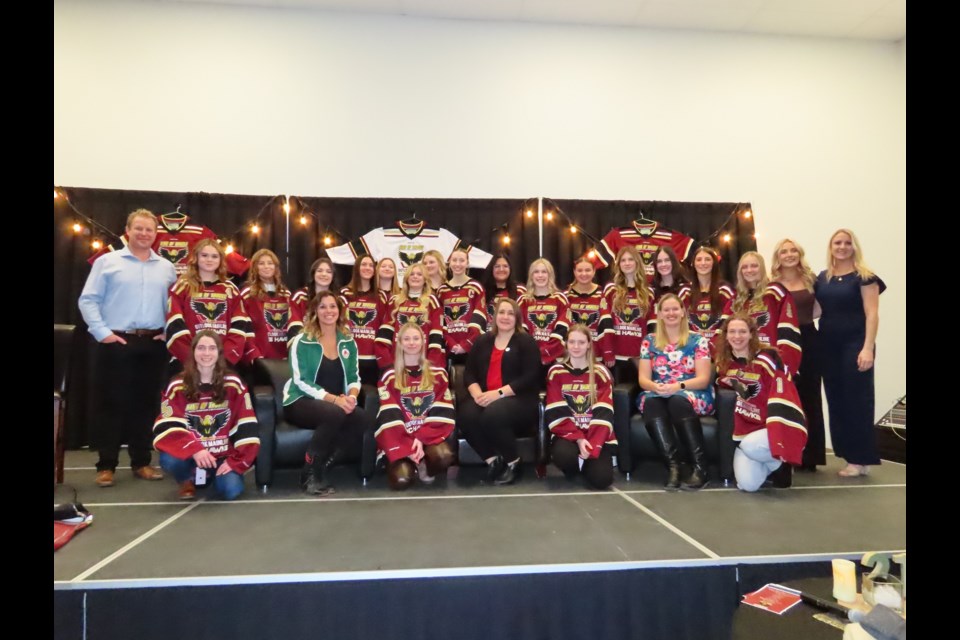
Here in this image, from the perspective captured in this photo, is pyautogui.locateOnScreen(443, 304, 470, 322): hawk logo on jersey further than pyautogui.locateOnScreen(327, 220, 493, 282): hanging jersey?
No

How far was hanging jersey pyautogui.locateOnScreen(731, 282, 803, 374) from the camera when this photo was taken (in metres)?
3.24

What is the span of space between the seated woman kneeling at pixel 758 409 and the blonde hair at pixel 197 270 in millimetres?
3317

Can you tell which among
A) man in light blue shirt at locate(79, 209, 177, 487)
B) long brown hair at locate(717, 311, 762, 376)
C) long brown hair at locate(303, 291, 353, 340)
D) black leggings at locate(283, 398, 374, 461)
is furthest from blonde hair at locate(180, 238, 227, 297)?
long brown hair at locate(717, 311, 762, 376)

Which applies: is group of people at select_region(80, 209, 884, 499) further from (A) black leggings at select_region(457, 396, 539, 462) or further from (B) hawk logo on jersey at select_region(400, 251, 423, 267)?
(B) hawk logo on jersey at select_region(400, 251, 423, 267)

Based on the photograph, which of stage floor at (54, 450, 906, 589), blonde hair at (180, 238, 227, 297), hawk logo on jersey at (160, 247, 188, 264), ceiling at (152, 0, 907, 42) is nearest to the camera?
stage floor at (54, 450, 906, 589)

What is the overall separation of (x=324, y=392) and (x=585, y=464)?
1551 millimetres

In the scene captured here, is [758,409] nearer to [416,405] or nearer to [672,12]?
[416,405]

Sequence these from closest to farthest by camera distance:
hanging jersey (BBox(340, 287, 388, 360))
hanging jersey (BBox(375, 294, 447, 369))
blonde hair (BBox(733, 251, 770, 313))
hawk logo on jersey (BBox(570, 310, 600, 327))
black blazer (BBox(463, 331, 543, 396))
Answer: black blazer (BBox(463, 331, 543, 396)) < blonde hair (BBox(733, 251, 770, 313)) < hanging jersey (BBox(375, 294, 447, 369)) < hanging jersey (BBox(340, 287, 388, 360)) < hawk logo on jersey (BBox(570, 310, 600, 327))

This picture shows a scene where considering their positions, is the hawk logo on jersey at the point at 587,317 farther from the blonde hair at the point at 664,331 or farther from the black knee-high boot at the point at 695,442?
the black knee-high boot at the point at 695,442

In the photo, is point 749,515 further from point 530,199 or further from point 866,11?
point 866,11

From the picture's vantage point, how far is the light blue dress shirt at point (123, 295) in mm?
3092

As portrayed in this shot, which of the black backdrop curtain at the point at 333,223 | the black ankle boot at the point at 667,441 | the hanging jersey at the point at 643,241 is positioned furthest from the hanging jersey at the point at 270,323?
the hanging jersey at the point at 643,241

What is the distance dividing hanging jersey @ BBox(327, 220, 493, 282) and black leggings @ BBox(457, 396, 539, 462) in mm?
1693
